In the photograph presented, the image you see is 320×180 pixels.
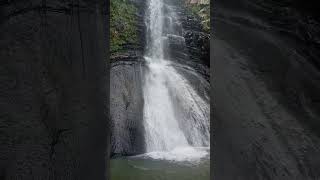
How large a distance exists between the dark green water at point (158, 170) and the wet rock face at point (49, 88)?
7398 millimetres

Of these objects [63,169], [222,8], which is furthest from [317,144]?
[63,169]

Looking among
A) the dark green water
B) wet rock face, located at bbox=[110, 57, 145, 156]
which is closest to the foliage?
wet rock face, located at bbox=[110, 57, 145, 156]

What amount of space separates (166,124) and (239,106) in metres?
12.1

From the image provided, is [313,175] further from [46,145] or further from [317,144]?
[46,145]

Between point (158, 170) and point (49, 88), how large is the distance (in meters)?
8.33

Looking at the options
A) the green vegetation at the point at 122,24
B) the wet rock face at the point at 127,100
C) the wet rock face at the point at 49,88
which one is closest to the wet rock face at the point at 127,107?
the wet rock face at the point at 127,100

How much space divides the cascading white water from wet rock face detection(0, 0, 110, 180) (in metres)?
10.4

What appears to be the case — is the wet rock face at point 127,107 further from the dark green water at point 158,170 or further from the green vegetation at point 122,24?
the dark green water at point 158,170

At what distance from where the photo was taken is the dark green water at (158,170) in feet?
28.8

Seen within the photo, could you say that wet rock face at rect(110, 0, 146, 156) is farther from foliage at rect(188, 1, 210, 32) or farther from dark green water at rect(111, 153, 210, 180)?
foliage at rect(188, 1, 210, 32)

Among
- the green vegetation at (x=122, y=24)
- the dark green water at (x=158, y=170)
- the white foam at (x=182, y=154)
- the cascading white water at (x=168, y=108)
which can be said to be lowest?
the dark green water at (x=158, y=170)

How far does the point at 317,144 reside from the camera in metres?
1.17

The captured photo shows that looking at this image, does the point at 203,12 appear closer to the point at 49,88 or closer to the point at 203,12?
the point at 203,12

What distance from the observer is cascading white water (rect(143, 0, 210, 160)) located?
12819mm
